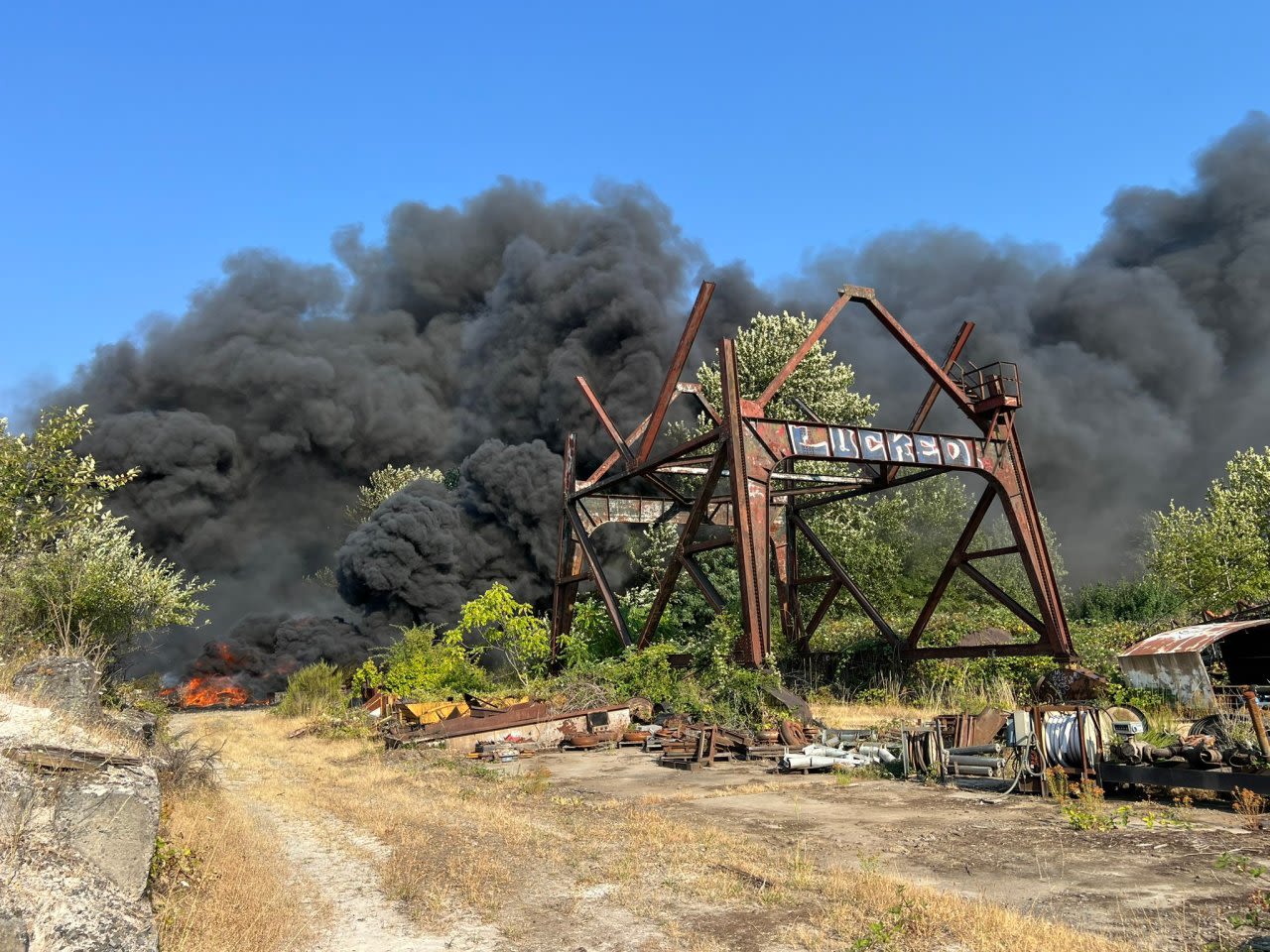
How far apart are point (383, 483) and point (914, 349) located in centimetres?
3869

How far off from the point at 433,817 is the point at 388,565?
2391 centimetres

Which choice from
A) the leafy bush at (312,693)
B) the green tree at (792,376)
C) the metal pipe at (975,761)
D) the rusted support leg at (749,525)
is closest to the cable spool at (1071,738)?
the metal pipe at (975,761)

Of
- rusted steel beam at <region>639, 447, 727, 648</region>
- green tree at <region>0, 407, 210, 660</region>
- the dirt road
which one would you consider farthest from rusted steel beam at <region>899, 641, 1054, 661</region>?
green tree at <region>0, 407, 210, 660</region>

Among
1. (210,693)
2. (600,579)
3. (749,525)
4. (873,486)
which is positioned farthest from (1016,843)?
(210,693)

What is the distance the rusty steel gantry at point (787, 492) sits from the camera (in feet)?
54.7

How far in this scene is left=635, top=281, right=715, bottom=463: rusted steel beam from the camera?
17861 millimetres

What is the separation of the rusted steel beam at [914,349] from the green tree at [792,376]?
11.1 metres

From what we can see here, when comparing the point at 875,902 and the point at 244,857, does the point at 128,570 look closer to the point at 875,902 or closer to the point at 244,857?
the point at 244,857

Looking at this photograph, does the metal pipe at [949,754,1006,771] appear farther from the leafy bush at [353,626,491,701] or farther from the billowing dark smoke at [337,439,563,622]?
the billowing dark smoke at [337,439,563,622]

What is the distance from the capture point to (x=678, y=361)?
18.7 metres

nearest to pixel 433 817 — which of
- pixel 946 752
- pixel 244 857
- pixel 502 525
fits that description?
pixel 244 857

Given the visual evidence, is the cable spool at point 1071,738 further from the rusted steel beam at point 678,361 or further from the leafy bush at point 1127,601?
the leafy bush at point 1127,601

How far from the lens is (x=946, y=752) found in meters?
10.7

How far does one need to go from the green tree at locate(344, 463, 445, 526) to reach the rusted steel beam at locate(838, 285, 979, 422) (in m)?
35.3
